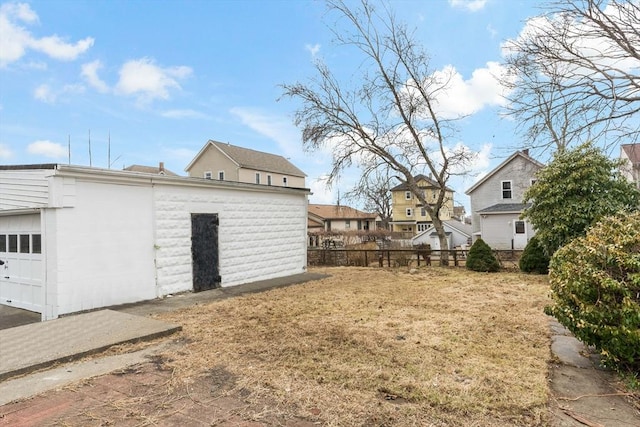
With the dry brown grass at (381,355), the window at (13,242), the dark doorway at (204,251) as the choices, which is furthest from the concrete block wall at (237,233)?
the window at (13,242)

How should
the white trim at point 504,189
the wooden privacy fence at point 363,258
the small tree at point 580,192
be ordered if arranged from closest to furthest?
the small tree at point 580,192, the wooden privacy fence at point 363,258, the white trim at point 504,189

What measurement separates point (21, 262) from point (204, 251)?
3.45 m

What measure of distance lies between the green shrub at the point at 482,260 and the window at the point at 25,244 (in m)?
12.2

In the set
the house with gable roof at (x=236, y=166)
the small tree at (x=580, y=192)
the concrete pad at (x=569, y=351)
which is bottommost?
the concrete pad at (x=569, y=351)

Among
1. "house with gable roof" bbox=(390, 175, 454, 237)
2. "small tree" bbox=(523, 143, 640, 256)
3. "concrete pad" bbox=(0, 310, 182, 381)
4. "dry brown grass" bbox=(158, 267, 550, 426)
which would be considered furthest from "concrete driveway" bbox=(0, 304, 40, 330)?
"house with gable roof" bbox=(390, 175, 454, 237)

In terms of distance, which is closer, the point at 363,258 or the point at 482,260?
the point at 482,260

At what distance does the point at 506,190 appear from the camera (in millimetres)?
23750

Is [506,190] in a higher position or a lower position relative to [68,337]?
higher

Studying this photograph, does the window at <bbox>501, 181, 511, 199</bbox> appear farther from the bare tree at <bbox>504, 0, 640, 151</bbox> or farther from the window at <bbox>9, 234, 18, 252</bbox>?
the window at <bbox>9, 234, 18, 252</bbox>

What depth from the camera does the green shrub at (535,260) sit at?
1125 centimetres

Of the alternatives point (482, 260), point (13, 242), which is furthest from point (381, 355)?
point (482, 260)

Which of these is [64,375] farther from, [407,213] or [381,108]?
[407,213]

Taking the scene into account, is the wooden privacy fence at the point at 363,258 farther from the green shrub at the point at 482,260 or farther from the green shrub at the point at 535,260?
the green shrub at the point at 535,260

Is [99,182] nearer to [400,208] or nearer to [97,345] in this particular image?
[97,345]
